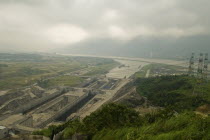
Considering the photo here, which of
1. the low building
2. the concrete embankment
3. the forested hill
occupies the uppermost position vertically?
the forested hill

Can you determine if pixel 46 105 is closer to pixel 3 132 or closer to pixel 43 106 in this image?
pixel 43 106

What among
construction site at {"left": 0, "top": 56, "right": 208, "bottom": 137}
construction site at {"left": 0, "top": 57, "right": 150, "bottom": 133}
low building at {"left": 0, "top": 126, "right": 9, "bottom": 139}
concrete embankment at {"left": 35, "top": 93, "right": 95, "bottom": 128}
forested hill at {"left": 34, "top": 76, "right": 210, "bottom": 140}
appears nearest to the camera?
forested hill at {"left": 34, "top": 76, "right": 210, "bottom": 140}

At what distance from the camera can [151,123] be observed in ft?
40.7

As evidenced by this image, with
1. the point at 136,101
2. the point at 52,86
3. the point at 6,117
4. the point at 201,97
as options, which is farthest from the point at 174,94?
the point at 52,86

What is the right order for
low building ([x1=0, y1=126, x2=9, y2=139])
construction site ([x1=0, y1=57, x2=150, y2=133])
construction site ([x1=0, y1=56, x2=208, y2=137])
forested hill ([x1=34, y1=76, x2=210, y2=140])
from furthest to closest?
construction site ([x1=0, y1=56, x2=208, y2=137])
construction site ([x1=0, y1=57, x2=150, y2=133])
low building ([x1=0, y1=126, x2=9, y2=139])
forested hill ([x1=34, y1=76, x2=210, y2=140])

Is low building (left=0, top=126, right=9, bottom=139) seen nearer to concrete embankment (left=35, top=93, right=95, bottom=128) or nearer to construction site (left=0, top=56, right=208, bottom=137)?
construction site (left=0, top=56, right=208, bottom=137)

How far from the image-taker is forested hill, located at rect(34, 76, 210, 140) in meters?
7.40

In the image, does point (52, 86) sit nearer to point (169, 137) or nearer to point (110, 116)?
point (110, 116)

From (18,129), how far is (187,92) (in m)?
27.3

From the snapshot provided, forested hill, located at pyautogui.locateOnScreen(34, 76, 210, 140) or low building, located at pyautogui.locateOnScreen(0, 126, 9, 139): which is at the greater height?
forested hill, located at pyautogui.locateOnScreen(34, 76, 210, 140)

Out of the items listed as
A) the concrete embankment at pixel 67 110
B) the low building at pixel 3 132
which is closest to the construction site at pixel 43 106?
the concrete embankment at pixel 67 110

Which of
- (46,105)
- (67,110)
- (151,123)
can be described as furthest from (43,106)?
(151,123)

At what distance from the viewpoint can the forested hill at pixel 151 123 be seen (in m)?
7.40

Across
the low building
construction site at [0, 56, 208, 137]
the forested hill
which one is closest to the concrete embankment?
construction site at [0, 56, 208, 137]
